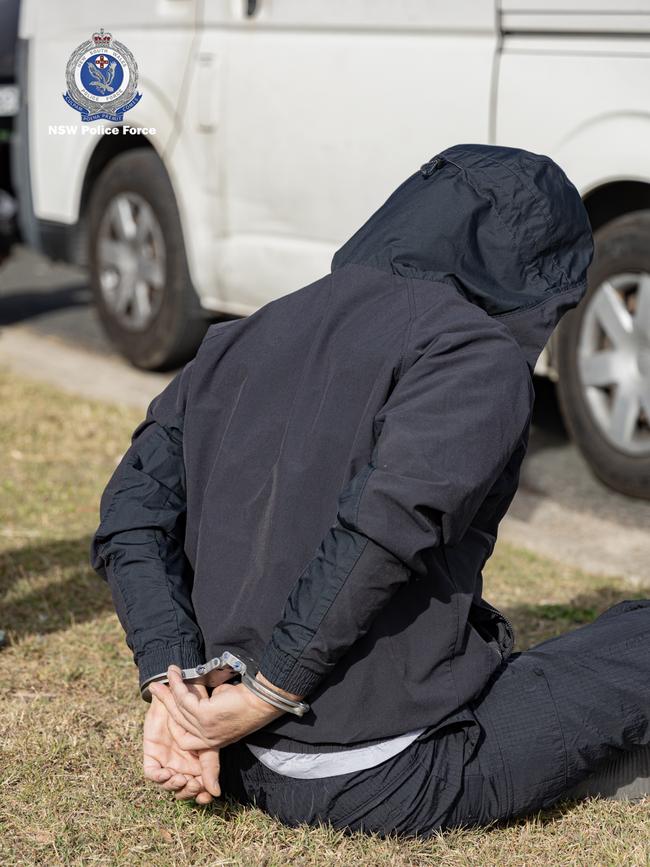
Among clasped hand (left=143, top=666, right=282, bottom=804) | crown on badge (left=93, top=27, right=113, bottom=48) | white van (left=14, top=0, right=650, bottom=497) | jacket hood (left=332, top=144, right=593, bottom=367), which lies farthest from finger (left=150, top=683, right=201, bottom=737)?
crown on badge (left=93, top=27, right=113, bottom=48)

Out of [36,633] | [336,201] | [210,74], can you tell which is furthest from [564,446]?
[36,633]

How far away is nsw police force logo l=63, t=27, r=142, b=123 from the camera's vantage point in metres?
Answer: 5.13

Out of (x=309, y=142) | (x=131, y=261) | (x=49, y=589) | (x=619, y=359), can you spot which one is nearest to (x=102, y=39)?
(x=131, y=261)

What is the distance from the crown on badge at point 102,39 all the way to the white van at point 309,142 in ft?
0.12

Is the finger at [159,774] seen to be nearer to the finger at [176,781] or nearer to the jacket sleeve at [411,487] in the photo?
the finger at [176,781]

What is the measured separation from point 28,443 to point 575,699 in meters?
3.17

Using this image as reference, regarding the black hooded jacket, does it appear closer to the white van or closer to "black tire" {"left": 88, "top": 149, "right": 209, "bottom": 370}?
the white van

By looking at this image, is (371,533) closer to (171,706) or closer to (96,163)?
(171,706)

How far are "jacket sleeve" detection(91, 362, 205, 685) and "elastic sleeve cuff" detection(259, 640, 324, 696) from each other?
23 cm

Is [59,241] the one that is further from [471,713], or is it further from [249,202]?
[471,713]

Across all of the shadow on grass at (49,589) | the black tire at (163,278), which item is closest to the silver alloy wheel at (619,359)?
the shadow on grass at (49,589)

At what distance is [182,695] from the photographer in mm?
2059

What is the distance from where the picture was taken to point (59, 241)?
650 cm

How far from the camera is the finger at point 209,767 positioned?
2.12 meters
